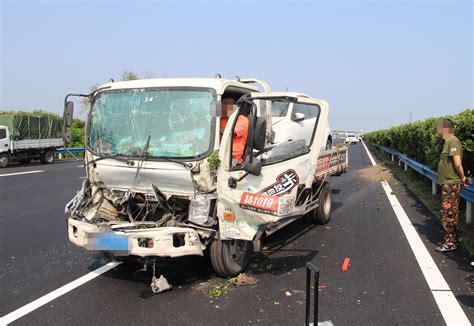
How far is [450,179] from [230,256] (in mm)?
3354

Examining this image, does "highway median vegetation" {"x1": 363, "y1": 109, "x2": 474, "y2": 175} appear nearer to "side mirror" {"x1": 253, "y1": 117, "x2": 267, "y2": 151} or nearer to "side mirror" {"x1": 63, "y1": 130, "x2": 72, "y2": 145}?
"side mirror" {"x1": 253, "y1": 117, "x2": 267, "y2": 151}

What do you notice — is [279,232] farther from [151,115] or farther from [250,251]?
[151,115]

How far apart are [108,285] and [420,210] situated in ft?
23.0

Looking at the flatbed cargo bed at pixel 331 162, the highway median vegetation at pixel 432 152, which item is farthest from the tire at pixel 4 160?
the highway median vegetation at pixel 432 152

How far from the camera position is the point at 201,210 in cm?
486

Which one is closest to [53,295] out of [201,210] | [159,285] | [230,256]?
[159,285]

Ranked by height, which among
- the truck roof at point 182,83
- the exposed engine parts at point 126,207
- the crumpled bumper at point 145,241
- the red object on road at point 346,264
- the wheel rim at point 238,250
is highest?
the truck roof at point 182,83

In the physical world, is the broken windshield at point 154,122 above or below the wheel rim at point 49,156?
above

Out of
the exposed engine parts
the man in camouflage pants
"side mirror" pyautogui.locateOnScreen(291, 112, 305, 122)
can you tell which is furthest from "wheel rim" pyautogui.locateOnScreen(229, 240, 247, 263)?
"side mirror" pyautogui.locateOnScreen(291, 112, 305, 122)

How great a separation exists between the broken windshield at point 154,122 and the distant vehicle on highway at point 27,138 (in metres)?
19.3

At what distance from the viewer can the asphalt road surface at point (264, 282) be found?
416cm

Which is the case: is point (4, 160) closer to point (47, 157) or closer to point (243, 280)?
point (47, 157)

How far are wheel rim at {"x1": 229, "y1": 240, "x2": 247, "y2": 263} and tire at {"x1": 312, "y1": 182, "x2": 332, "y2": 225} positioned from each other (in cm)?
298

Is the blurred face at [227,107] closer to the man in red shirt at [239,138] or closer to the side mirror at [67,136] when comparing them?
the man in red shirt at [239,138]
